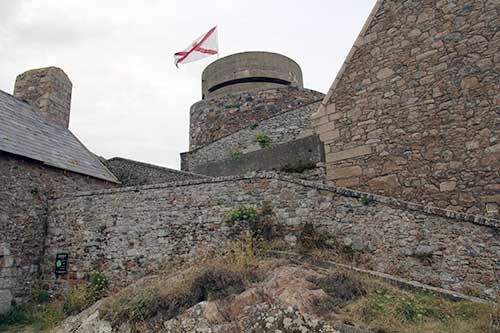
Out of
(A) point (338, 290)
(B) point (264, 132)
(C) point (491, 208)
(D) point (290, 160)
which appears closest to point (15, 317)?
(A) point (338, 290)

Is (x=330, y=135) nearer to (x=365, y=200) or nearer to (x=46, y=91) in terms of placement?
(x=365, y=200)

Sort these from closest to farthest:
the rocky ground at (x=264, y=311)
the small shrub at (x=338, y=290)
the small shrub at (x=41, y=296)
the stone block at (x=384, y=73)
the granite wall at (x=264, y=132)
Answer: the rocky ground at (x=264, y=311) < the small shrub at (x=338, y=290) < the stone block at (x=384, y=73) < the small shrub at (x=41, y=296) < the granite wall at (x=264, y=132)

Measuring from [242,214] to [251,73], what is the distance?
32.5 feet

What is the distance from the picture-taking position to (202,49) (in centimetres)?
1609

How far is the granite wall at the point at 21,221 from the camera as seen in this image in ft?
24.5

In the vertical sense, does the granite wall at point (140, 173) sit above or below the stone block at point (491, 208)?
above

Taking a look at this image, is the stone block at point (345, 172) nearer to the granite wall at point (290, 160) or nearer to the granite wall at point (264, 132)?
the granite wall at point (290, 160)

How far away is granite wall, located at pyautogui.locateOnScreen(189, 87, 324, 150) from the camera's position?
46.7ft

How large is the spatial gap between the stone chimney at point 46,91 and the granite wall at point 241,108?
5427 mm

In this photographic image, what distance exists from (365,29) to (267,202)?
4.01 m

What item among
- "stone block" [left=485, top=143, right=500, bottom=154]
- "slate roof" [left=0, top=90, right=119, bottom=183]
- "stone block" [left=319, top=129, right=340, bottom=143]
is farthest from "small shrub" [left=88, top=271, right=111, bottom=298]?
"stone block" [left=485, top=143, right=500, bottom=154]

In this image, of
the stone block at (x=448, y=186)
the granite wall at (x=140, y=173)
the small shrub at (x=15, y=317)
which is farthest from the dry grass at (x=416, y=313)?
the granite wall at (x=140, y=173)

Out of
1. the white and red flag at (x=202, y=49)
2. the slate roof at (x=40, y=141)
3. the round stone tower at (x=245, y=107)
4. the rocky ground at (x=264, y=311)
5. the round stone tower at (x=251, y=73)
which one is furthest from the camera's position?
the white and red flag at (x=202, y=49)

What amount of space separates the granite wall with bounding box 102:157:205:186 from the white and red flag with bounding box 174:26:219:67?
20.2 ft
